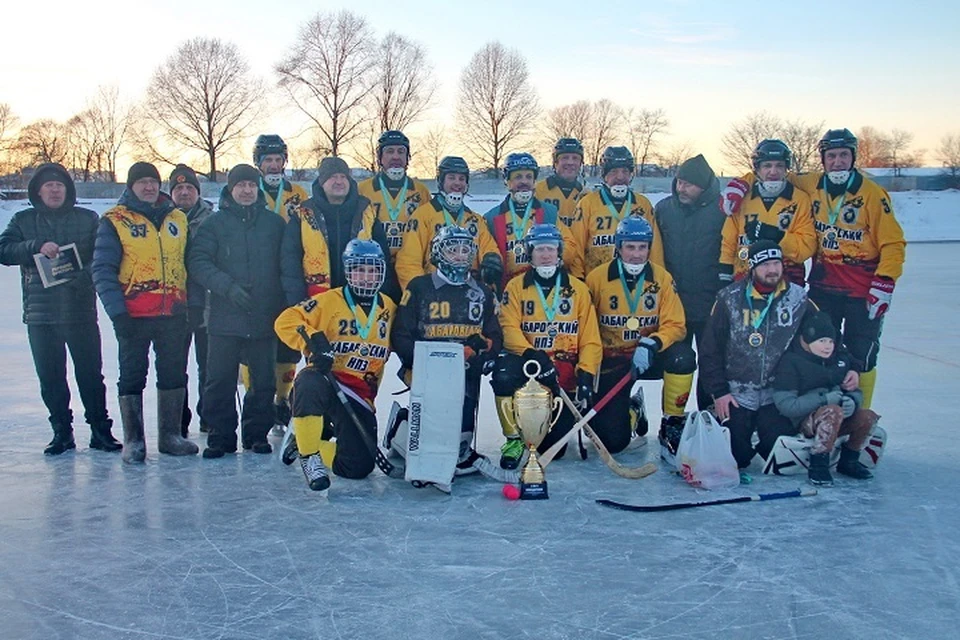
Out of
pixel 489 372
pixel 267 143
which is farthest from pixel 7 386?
pixel 489 372

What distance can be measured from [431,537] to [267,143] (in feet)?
9.42

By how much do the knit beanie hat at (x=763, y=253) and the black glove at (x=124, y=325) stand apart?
10.5 ft

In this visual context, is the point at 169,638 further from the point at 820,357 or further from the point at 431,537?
the point at 820,357

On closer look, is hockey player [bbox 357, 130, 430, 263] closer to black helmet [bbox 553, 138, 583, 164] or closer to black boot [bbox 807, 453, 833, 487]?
black helmet [bbox 553, 138, 583, 164]

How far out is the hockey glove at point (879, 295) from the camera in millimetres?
4777

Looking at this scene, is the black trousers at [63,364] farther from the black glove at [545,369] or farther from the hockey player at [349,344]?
the black glove at [545,369]

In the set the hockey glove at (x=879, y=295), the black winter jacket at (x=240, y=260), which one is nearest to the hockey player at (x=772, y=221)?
the hockey glove at (x=879, y=295)

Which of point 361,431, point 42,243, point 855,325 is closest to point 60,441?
point 42,243

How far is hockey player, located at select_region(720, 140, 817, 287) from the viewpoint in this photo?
5.04 m

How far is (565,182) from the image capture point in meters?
5.85

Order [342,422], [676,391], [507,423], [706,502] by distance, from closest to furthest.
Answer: [706,502] < [342,422] < [507,423] < [676,391]

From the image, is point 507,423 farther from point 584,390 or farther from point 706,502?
point 706,502

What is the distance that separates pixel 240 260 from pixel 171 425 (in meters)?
0.97

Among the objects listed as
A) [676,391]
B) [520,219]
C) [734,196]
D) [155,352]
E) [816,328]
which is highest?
[734,196]
